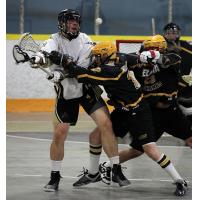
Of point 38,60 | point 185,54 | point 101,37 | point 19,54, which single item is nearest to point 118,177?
point 38,60

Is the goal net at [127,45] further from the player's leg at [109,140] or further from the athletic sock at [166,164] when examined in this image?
the athletic sock at [166,164]

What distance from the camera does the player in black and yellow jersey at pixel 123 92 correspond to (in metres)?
6.06

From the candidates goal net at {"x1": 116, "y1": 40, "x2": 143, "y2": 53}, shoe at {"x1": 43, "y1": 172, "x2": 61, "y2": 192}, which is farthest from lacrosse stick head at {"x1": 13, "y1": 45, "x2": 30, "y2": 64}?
goal net at {"x1": 116, "y1": 40, "x2": 143, "y2": 53}

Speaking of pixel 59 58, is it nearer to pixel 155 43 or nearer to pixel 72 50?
pixel 72 50

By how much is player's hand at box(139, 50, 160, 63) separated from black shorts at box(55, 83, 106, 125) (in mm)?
549

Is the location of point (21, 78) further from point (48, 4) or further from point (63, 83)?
point (63, 83)

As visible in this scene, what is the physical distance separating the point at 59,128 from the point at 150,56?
102 centimetres

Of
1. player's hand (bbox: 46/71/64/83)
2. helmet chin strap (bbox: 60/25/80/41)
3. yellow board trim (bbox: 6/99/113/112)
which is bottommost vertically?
yellow board trim (bbox: 6/99/113/112)

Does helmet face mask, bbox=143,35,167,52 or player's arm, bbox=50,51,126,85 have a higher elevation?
helmet face mask, bbox=143,35,167,52

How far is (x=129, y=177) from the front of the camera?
700cm

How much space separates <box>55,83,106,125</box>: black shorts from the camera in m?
6.21

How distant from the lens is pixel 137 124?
6.17 meters

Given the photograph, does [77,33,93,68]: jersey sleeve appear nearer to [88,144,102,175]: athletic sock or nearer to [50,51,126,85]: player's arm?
[50,51,126,85]: player's arm
